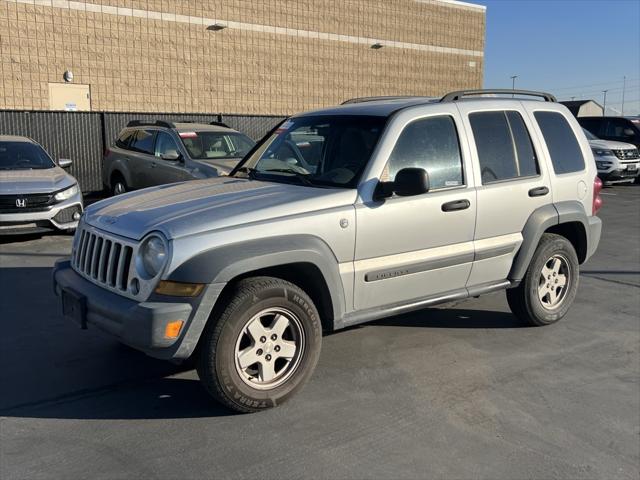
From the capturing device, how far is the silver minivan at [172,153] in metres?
10.5

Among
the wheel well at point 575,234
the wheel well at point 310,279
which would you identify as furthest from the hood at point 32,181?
the wheel well at point 575,234

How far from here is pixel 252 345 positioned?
13.4 feet

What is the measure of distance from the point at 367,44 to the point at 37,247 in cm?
1948

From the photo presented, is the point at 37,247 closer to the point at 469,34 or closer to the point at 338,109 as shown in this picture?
the point at 338,109

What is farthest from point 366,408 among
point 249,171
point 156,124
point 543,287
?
point 156,124

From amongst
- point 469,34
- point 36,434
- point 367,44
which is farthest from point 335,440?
point 469,34

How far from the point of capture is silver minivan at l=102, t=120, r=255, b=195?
10.5 metres

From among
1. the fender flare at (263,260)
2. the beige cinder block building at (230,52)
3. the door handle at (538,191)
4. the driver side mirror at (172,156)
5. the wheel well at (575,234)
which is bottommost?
the wheel well at (575,234)

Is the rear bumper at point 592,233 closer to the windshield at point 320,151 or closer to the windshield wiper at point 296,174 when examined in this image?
the windshield at point 320,151

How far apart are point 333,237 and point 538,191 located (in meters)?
2.12

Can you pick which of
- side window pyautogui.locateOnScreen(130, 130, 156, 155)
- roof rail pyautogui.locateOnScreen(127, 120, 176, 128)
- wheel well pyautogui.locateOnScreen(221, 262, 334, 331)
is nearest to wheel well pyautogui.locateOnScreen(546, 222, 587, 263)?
wheel well pyautogui.locateOnScreen(221, 262, 334, 331)


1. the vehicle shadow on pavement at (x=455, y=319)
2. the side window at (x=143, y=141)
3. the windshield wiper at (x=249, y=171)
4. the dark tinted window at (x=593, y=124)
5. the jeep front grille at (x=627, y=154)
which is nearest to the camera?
the windshield wiper at (x=249, y=171)

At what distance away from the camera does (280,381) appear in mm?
4199

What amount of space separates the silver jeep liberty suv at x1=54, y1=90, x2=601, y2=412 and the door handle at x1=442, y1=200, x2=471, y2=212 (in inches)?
0.6
